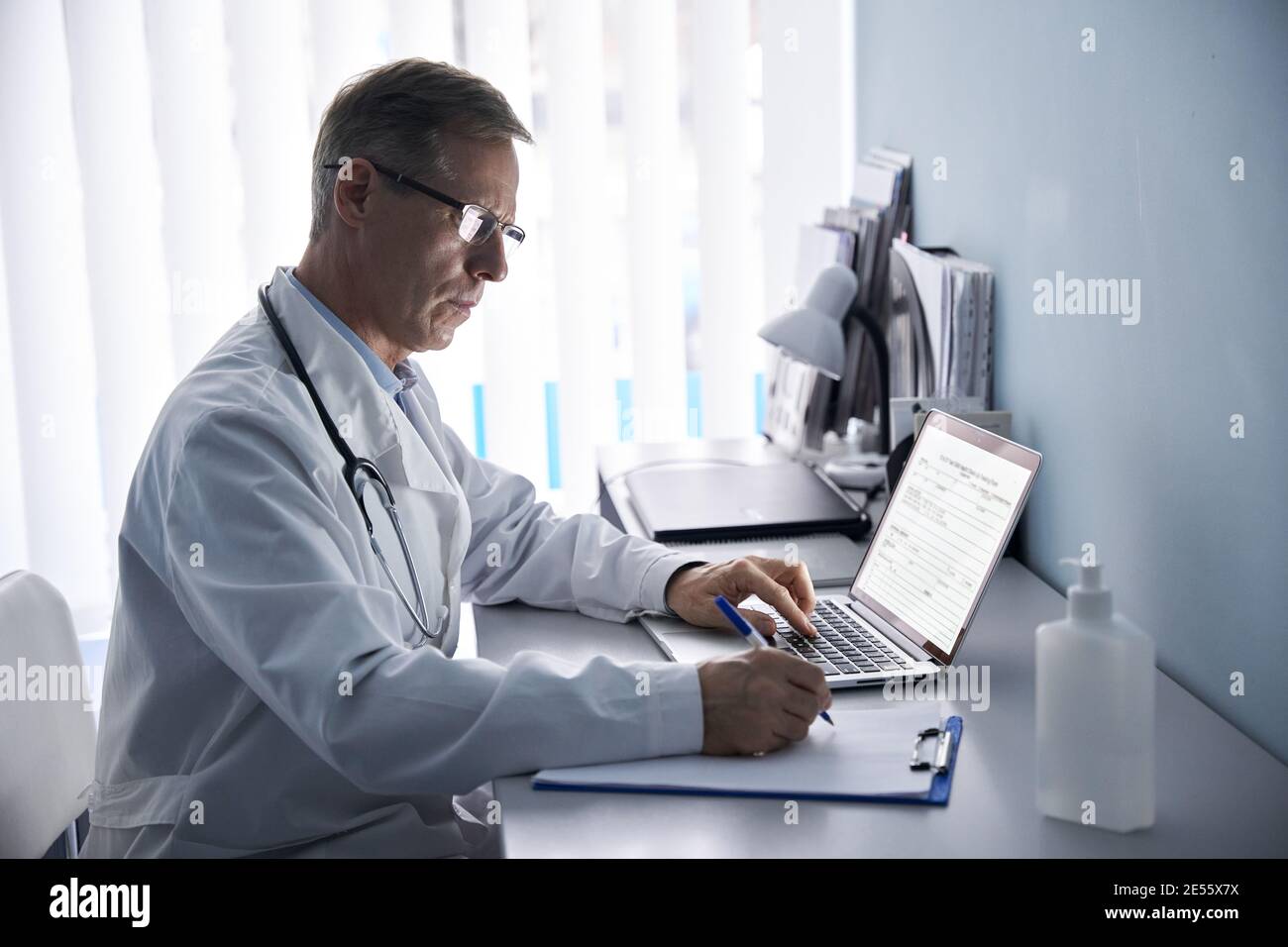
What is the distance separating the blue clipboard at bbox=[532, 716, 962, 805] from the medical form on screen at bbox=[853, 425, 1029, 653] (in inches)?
8.0

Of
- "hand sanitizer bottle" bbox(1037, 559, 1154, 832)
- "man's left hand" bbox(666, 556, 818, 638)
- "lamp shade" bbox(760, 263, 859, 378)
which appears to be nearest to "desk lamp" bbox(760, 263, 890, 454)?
"lamp shade" bbox(760, 263, 859, 378)

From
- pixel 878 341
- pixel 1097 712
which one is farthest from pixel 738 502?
pixel 1097 712

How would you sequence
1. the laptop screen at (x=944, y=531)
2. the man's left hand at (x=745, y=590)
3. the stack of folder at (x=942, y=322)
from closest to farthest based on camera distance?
the laptop screen at (x=944, y=531), the man's left hand at (x=745, y=590), the stack of folder at (x=942, y=322)

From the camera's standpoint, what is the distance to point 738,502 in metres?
1.86

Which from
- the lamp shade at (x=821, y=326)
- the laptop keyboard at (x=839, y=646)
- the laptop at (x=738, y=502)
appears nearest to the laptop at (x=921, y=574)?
the laptop keyboard at (x=839, y=646)

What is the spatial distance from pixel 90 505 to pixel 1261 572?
2.63 meters

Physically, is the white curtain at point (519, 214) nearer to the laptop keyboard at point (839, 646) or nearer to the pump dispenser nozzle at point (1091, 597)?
the laptop keyboard at point (839, 646)

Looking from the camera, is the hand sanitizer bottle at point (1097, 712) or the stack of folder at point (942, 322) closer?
the hand sanitizer bottle at point (1097, 712)

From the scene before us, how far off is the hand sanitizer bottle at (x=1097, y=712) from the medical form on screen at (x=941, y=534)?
0.31 meters

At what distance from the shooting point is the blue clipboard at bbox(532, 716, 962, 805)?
95cm

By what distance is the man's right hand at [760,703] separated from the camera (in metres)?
1.02

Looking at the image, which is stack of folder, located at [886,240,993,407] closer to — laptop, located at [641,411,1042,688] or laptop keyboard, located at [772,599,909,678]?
laptop, located at [641,411,1042,688]

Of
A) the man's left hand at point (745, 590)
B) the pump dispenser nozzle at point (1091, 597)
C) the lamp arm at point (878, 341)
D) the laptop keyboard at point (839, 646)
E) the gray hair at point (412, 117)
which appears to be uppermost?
the gray hair at point (412, 117)
